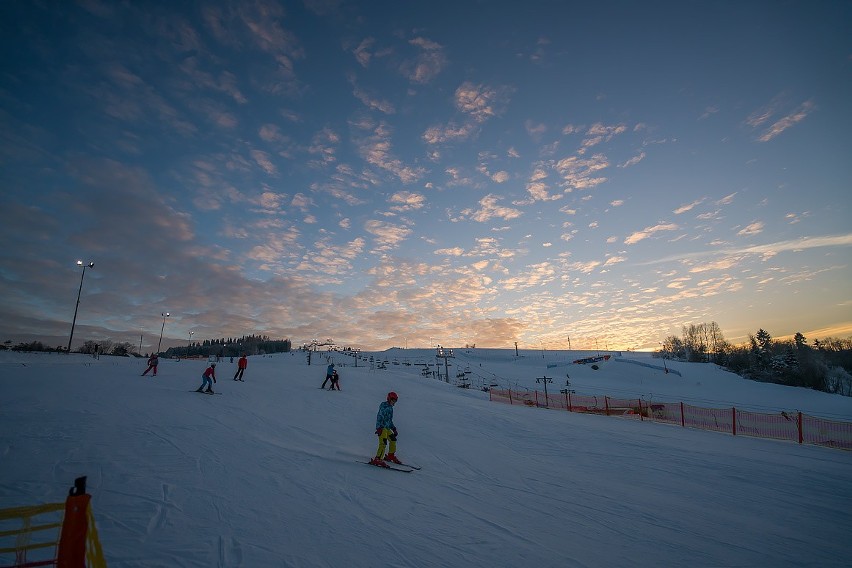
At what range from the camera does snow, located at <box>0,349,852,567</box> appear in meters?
6.10

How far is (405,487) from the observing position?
9023 mm

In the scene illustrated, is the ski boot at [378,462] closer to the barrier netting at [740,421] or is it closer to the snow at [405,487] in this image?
the snow at [405,487]

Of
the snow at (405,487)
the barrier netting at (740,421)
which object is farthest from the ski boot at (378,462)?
the barrier netting at (740,421)

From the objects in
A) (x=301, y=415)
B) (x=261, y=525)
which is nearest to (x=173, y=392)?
(x=301, y=415)

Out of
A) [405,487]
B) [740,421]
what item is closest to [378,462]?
[405,487]

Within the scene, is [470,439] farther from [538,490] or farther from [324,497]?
[324,497]

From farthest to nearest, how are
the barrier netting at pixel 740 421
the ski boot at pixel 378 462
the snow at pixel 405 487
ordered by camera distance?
the barrier netting at pixel 740 421 → the ski boot at pixel 378 462 → the snow at pixel 405 487

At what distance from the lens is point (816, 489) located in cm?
1034

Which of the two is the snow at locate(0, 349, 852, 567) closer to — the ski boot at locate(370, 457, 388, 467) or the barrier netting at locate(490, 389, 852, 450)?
the ski boot at locate(370, 457, 388, 467)

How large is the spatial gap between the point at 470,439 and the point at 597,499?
21.7ft

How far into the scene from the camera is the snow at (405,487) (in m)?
6.10

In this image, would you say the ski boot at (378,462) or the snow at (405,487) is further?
the ski boot at (378,462)

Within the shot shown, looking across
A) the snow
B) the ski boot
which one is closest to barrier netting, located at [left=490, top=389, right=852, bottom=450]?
the snow

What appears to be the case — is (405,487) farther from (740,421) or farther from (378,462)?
(740,421)
